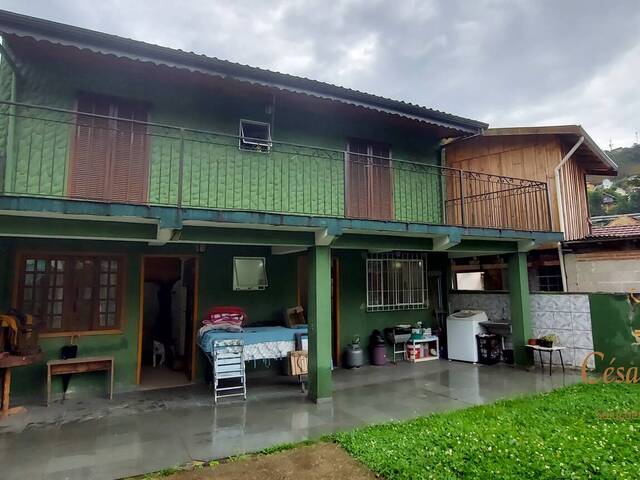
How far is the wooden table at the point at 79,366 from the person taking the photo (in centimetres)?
597

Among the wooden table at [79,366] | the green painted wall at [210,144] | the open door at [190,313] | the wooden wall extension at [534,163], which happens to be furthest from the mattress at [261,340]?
the wooden wall extension at [534,163]

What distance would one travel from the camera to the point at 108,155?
21.2 ft

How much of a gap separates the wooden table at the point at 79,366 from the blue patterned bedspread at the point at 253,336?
5.06ft

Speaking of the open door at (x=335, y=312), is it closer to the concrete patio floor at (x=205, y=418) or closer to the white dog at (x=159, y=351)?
the concrete patio floor at (x=205, y=418)

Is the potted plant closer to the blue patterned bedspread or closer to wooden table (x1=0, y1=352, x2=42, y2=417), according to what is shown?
the blue patterned bedspread

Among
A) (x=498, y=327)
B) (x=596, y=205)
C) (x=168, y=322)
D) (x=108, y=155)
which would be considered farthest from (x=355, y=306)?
(x=596, y=205)

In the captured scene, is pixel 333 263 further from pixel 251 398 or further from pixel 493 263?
pixel 493 263

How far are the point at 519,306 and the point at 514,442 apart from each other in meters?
5.01

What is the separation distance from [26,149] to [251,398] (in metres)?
5.39

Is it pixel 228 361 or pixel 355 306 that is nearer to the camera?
pixel 228 361

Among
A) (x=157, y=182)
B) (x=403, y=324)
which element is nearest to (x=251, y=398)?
(x=157, y=182)

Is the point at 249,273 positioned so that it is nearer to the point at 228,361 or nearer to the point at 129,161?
the point at 228,361

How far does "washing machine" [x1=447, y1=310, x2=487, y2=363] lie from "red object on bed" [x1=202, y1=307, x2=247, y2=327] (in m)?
5.36

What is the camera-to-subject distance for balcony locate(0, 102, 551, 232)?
5.85 metres
